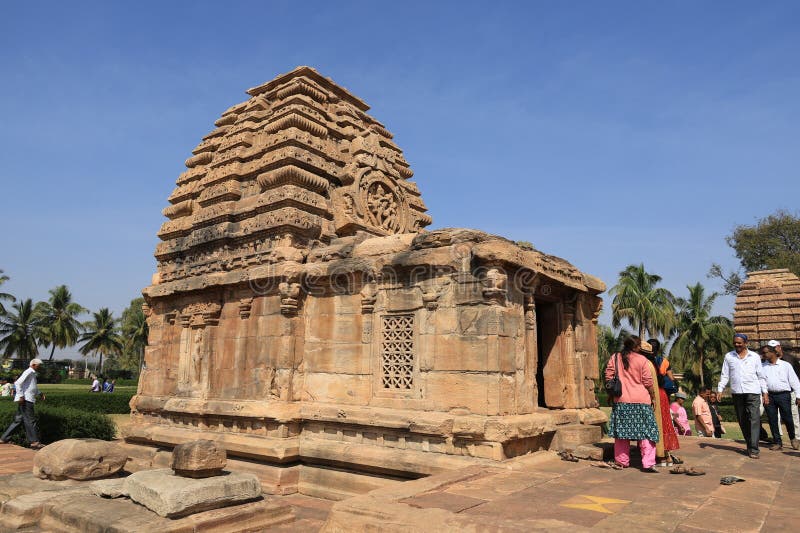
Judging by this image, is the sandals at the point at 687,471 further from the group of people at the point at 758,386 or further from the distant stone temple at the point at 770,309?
the distant stone temple at the point at 770,309

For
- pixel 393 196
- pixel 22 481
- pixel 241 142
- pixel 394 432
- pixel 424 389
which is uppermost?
pixel 241 142

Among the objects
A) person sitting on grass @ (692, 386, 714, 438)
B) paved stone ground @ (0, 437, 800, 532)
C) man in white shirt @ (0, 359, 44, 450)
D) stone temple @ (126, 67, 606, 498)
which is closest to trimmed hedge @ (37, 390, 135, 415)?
man in white shirt @ (0, 359, 44, 450)

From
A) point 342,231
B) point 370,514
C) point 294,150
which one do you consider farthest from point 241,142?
point 370,514

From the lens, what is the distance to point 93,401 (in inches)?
776

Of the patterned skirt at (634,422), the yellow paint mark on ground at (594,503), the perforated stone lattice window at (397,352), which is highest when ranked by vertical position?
the perforated stone lattice window at (397,352)

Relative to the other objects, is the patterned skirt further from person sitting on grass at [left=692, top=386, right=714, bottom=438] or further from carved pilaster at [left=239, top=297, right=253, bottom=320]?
person sitting on grass at [left=692, top=386, right=714, bottom=438]

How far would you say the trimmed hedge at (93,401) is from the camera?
18473 mm

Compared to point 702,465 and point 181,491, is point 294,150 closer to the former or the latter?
point 181,491

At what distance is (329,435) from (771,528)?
485 centimetres

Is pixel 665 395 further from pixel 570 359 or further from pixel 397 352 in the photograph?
pixel 397 352

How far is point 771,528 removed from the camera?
3.55 meters

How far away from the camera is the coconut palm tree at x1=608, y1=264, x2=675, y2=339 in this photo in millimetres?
30438

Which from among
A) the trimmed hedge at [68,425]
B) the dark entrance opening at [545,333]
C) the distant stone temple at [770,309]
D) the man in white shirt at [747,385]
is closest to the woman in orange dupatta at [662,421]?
the man in white shirt at [747,385]

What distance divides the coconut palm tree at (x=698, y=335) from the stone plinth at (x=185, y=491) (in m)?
27.4
